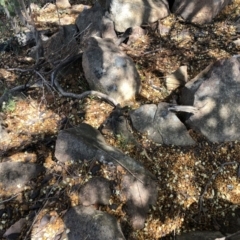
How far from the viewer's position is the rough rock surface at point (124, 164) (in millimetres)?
3482

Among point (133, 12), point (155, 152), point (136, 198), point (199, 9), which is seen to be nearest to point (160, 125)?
point (155, 152)

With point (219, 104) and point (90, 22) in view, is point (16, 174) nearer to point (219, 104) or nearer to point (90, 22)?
point (219, 104)

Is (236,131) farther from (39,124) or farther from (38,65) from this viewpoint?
(38,65)

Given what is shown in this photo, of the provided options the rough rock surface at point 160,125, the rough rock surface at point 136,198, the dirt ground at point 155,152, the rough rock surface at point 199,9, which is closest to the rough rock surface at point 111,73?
the dirt ground at point 155,152

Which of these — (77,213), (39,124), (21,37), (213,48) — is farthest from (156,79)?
(21,37)

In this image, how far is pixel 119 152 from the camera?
12.6 feet

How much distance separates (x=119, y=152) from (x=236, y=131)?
180 cm

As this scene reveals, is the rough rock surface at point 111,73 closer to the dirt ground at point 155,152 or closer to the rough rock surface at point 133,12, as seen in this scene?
the dirt ground at point 155,152

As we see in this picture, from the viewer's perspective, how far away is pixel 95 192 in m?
3.41

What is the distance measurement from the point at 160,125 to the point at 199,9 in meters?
3.22

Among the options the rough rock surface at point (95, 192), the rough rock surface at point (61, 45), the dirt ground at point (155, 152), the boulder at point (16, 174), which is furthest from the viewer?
the rough rock surface at point (61, 45)

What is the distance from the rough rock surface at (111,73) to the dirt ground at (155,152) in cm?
26

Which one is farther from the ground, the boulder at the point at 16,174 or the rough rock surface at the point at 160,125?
the boulder at the point at 16,174

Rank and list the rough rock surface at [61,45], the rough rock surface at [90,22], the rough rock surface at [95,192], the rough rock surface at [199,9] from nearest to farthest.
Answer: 1. the rough rock surface at [95,192]
2. the rough rock surface at [199,9]
3. the rough rock surface at [61,45]
4. the rough rock surface at [90,22]
